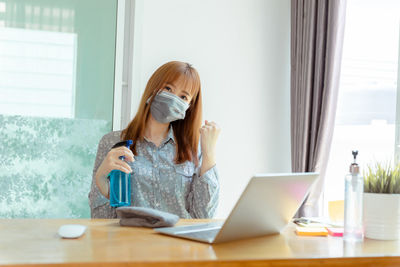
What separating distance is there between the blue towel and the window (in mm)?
1897

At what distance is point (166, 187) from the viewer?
6.85 feet

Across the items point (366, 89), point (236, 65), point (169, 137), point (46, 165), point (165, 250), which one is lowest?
point (46, 165)

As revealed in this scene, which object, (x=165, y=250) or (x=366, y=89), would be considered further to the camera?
(x=366, y=89)

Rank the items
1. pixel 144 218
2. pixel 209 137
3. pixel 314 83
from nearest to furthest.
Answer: pixel 144 218 < pixel 209 137 < pixel 314 83

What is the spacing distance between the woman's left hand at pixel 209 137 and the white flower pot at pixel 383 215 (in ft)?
2.47

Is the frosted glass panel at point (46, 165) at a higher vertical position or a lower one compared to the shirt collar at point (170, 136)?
lower

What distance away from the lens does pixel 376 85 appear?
3088 mm

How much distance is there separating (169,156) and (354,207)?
0.98 meters

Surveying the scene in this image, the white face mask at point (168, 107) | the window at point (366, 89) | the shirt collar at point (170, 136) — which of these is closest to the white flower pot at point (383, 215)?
the white face mask at point (168, 107)

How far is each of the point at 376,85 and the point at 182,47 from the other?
1303 millimetres

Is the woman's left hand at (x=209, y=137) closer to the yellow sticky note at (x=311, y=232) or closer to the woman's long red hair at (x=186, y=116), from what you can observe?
the woman's long red hair at (x=186, y=116)

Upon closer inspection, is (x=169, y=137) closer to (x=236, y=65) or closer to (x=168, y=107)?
(x=168, y=107)

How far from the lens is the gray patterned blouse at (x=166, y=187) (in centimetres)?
206

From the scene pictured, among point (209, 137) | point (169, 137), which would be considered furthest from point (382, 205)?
point (169, 137)
